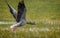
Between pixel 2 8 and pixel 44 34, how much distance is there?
235 centimetres

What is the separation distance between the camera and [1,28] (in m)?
7.21

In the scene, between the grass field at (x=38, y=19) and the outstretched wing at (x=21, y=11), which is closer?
the outstretched wing at (x=21, y=11)

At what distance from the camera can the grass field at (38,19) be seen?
674cm

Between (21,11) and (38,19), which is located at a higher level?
(21,11)

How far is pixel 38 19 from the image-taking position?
8172 millimetres

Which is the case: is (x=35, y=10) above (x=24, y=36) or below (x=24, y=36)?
below

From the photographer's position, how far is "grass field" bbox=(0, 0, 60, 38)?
6741mm

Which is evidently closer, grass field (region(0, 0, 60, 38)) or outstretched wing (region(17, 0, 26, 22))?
outstretched wing (region(17, 0, 26, 22))

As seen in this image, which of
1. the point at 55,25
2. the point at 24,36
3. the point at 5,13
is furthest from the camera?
the point at 5,13

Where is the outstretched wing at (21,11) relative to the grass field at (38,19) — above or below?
above

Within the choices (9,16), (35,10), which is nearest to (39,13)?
(35,10)

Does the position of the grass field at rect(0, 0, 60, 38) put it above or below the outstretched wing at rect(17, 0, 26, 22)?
below

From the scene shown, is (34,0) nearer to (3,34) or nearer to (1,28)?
(1,28)

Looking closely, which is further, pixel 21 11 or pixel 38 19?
pixel 38 19
